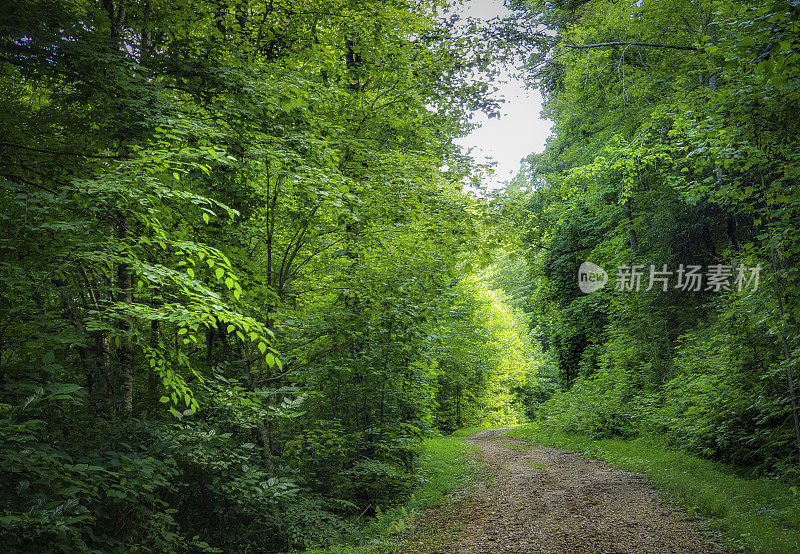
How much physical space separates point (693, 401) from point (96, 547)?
35.4 ft

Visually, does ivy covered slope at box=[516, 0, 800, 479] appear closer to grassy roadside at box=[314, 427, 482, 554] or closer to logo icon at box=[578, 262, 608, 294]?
logo icon at box=[578, 262, 608, 294]

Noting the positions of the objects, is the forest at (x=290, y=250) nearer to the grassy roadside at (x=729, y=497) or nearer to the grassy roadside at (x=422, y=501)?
the grassy roadside at (x=422, y=501)

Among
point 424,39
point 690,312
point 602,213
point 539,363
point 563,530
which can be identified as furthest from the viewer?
point 539,363

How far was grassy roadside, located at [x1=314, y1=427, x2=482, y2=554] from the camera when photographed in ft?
18.5

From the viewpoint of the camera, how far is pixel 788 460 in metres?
6.74

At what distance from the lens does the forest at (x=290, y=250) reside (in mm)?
3760

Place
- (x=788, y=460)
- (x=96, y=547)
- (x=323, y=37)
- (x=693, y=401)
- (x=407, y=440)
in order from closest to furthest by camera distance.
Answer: (x=96, y=547) → (x=788, y=460) → (x=323, y=37) → (x=407, y=440) → (x=693, y=401)

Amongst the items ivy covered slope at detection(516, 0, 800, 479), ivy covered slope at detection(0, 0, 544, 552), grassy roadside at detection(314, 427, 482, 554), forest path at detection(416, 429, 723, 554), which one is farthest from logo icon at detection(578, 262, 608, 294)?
ivy covered slope at detection(0, 0, 544, 552)

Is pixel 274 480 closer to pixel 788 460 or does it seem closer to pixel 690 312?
pixel 788 460

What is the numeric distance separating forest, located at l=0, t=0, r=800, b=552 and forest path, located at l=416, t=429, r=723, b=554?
155cm

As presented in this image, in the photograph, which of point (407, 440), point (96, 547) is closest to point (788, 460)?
point (407, 440)

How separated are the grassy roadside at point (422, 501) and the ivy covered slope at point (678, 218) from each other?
4.65 meters

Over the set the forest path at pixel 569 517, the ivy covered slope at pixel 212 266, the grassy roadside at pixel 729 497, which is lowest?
the forest path at pixel 569 517

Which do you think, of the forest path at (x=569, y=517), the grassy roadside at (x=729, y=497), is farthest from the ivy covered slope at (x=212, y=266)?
the grassy roadside at (x=729, y=497)
